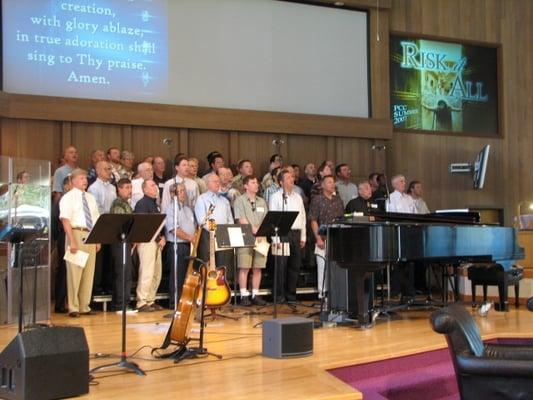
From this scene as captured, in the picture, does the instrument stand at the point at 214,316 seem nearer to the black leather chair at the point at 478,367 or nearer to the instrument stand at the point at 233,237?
the instrument stand at the point at 233,237

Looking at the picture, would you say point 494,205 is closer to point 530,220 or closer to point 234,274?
point 530,220

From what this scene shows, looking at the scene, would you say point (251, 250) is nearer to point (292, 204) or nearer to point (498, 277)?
point (292, 204)

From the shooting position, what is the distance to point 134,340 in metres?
5.07

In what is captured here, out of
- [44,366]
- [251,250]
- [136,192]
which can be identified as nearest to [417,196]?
[251,250]

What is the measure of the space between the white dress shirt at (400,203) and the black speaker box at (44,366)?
5739mm

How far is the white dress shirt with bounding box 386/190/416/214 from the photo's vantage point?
8523mm

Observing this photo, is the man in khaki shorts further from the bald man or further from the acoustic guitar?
the bald man

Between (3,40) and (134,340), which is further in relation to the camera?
(3,40)

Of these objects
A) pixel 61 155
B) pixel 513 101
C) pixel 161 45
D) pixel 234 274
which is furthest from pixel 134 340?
pixel 513 101

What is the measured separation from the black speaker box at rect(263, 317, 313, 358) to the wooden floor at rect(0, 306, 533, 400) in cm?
7

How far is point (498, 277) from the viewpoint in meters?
6.62

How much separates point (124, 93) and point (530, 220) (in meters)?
5.64

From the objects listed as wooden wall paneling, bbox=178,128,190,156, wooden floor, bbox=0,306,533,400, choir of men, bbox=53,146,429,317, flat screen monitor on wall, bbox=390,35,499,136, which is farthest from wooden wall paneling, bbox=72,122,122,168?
flat screen monitor on wall, bbox=390,35,499,136

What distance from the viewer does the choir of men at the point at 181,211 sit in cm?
656
